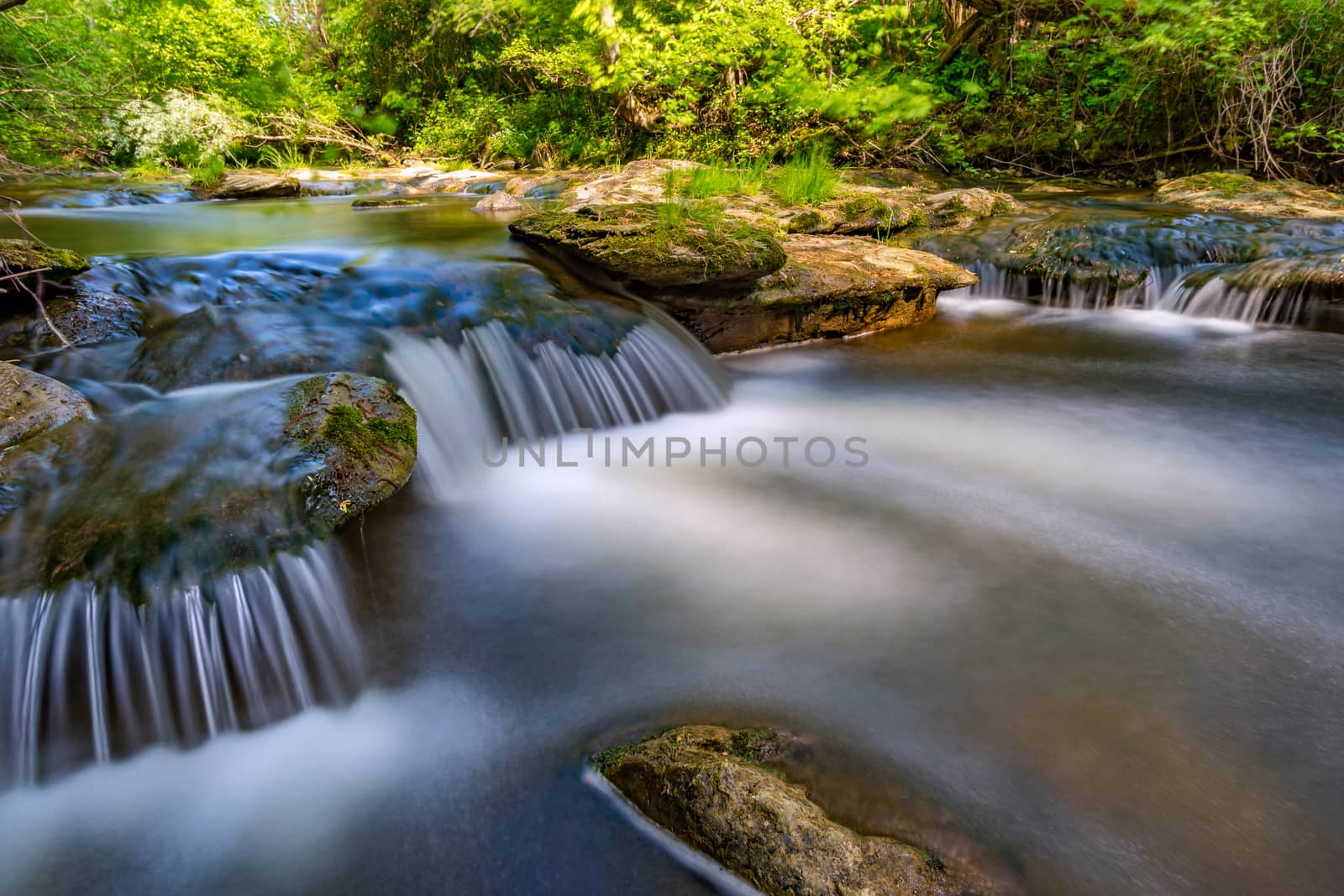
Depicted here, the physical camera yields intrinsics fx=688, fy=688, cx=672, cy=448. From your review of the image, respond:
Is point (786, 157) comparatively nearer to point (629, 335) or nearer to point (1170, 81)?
point (1170, 81)

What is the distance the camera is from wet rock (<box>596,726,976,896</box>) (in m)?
1.42

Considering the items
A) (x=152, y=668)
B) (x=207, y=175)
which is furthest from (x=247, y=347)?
(x=207, y=175)

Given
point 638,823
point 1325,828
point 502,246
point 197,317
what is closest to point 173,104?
point 502,246

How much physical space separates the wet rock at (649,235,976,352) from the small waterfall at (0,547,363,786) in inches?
130

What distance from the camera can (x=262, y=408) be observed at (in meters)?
2.74

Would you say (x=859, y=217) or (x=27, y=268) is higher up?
(x=27, y=268)

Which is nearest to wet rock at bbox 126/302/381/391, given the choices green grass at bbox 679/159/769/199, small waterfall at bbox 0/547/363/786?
small waterfall at bbox 0/547/363/786

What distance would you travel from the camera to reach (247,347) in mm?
3389

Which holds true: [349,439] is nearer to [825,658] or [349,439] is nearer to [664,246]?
[825,658]

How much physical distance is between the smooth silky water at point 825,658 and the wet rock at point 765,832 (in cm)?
10

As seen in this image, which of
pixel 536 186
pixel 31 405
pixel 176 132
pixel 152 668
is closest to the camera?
pixel 152 668

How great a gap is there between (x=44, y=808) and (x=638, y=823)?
1.52 m

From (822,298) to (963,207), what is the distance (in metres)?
3.37

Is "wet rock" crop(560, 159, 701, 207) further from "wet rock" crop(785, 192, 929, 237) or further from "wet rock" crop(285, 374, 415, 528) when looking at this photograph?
"wet rock" crop(285, 374, 415, 528)
